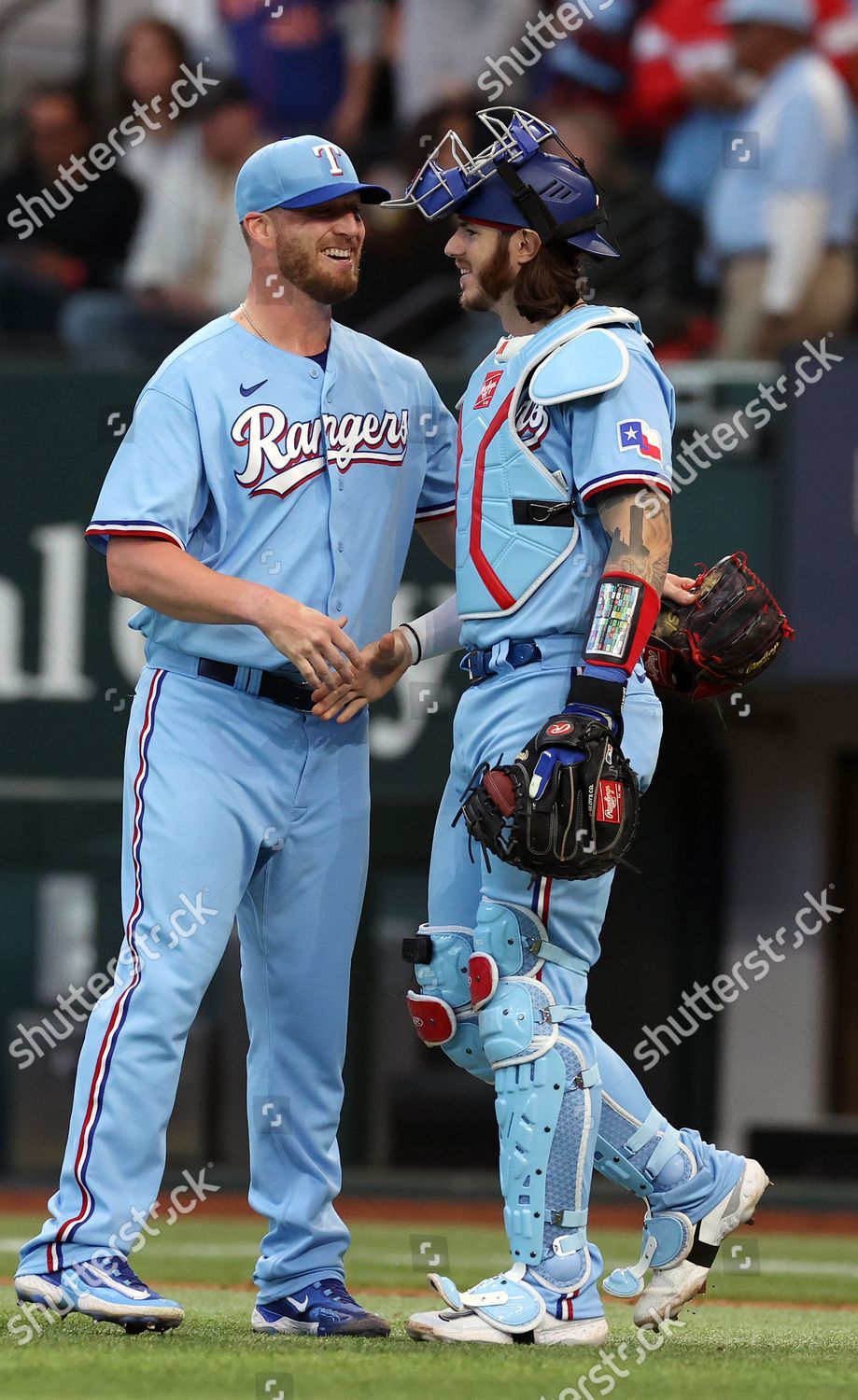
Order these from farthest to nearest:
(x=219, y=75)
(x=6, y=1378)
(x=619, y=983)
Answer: (x=619, y=983) → (x=219, y=75) → (x=6, y=1378)

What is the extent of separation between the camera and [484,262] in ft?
12.8

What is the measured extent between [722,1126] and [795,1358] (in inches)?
289

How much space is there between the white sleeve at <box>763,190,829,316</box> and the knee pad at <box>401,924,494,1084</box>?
18.9ft

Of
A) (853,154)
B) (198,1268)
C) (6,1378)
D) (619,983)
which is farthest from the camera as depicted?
(619,983)

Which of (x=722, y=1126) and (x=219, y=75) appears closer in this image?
(x=219, y=75)

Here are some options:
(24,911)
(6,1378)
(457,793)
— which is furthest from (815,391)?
(6,1378)

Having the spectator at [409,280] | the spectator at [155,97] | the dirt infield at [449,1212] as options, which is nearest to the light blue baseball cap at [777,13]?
the spectator at [409,280]

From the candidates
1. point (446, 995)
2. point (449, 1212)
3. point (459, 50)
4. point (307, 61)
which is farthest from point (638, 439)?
point (307, 61)

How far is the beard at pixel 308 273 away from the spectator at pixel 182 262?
496 cm

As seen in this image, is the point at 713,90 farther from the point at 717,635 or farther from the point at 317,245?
the point at 717,635

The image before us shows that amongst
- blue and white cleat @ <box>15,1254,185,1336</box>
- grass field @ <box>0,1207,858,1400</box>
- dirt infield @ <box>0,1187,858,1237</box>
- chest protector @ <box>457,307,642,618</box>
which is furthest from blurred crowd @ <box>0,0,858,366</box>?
blue and white cleat @ <box>15,1254,185,1336</box>

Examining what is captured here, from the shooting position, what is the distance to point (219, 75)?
379 inches

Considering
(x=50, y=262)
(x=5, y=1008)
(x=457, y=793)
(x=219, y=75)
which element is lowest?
(x=5, y=1008)

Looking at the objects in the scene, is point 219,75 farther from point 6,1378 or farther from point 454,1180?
point 6,1378
